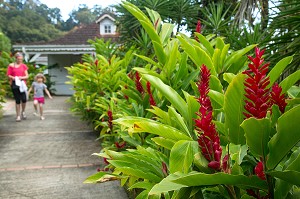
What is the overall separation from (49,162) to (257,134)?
445cm

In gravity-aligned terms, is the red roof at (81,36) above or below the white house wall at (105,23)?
below

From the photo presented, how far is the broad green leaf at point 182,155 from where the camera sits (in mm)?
1470

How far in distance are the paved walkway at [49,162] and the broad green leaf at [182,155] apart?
8.11 feet

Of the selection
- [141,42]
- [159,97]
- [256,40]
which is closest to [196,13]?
[141,42]

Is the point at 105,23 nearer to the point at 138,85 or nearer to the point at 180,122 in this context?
the point at 138,85

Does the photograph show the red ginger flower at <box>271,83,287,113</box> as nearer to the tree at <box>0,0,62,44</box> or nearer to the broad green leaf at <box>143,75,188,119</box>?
the broad green leaf at <box>143,75,188,119</box>

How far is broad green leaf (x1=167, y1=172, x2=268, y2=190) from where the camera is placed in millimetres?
1223

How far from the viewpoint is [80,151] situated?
596 cm

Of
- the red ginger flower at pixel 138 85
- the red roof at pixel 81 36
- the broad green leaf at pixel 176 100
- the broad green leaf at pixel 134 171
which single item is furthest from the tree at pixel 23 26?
the broad green leaf at pixel 176 100

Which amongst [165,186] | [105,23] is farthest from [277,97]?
[105,23]

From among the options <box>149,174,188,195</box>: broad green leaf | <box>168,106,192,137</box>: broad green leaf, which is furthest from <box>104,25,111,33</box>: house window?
<box>149,174,188,195</box>: broad green leaf

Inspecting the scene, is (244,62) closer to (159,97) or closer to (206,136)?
(159,97)

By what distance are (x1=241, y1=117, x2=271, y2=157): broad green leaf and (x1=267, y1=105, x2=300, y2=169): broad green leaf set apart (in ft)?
0.08

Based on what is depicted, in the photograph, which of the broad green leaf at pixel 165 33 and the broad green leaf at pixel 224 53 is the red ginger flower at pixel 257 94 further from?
the broad green leaf at pixel 165 33
